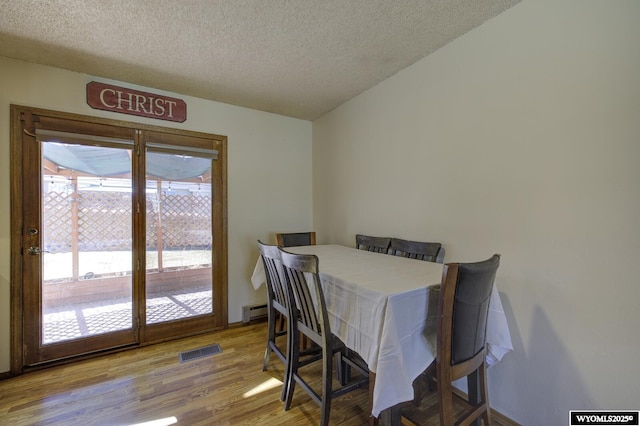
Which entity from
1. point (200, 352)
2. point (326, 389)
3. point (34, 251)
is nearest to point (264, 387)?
point (326, 389)

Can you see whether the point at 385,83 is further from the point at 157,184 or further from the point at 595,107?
the point at 157,184

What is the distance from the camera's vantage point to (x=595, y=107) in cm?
132

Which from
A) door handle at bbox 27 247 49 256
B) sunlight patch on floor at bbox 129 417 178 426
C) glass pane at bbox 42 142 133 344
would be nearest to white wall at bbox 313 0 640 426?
sunlight patch on floor at bbox 129 417 178 426

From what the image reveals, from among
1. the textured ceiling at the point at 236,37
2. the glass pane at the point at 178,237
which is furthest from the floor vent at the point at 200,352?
the textured ceiling at the point at 236,37

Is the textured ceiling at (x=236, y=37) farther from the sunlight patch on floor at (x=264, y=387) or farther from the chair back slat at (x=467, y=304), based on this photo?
the sunlight patch on floor at (x=264, y=387)

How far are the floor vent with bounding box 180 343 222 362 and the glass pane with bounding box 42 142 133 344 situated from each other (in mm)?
688

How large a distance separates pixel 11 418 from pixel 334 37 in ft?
10.9

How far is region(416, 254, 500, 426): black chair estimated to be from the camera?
3.63 feet

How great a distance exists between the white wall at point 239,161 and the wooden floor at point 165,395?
576 millimetres

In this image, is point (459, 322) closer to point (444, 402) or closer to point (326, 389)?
point (444, 402)

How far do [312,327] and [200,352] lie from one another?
1.58 m

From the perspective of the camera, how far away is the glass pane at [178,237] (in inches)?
108

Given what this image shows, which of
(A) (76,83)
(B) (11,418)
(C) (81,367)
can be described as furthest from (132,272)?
(A) (76,83)

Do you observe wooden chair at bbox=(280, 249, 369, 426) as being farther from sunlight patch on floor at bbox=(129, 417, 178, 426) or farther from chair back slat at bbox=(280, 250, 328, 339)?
sunlight patch on floor at bbox=(129, 417, 178, 426)
